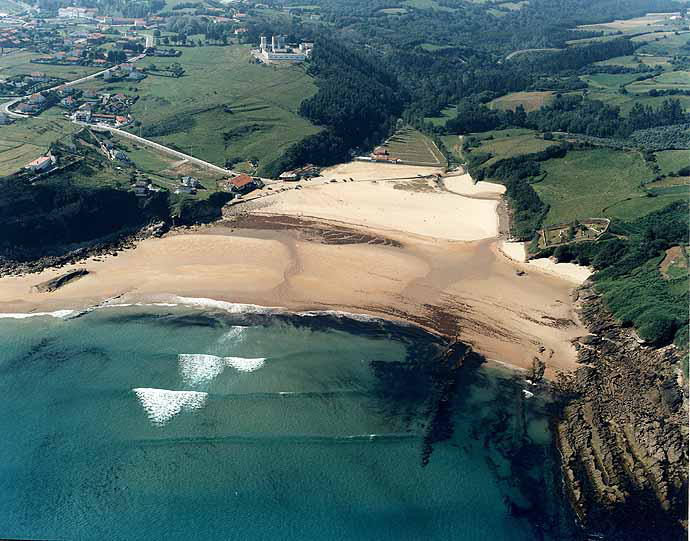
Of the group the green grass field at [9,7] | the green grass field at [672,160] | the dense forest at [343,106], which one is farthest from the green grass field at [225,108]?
the green grass field at [9,7]

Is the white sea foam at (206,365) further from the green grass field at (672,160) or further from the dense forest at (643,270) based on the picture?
the green grass field at (672,160)

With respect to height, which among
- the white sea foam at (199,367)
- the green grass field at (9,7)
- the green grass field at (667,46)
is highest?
the green grass field at (667,46)

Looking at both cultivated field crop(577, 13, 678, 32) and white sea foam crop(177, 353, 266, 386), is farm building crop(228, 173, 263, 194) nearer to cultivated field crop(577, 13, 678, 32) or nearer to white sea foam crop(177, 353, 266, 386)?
white sea foam crop(177, 353, 266, 386)

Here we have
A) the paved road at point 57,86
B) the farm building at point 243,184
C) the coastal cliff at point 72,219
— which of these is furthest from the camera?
the paved road at point 57,86

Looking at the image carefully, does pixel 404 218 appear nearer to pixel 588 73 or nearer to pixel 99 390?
pixel 99 390

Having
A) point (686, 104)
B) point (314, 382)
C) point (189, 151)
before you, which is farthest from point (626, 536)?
point (686, 104)

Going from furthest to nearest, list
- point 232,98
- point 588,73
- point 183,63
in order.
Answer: point 588,73 < point 183,63 < point 232,98

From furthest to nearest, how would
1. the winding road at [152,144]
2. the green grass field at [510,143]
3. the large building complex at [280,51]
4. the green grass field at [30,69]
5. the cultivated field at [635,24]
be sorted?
the cultivated field at [635,24]
the large building complex at [280,51]
the green grass field at [30,69]
the green grass field at [510,143]
the winding road at [152,144]
